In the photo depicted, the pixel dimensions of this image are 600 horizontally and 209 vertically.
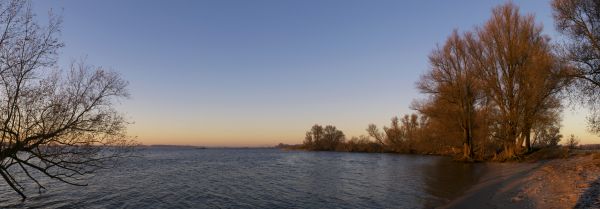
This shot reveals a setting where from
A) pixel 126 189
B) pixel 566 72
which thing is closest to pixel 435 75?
pixel 566 72

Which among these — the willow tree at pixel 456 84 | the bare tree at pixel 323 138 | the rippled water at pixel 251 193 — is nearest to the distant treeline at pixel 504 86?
the willow tree at pixel 456 84

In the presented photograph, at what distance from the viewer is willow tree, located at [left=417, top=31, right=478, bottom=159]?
37.5 m

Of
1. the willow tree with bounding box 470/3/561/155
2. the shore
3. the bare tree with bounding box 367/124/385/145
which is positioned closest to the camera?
the shore

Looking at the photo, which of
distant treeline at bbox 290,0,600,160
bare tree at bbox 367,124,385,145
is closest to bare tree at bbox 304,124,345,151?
bare tree at bbox 367,124,385,145

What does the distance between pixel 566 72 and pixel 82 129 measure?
2368cm

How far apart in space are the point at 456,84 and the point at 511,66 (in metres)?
6.00

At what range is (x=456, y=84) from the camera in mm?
37969

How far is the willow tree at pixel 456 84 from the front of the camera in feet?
123

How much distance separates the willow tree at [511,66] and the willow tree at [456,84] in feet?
6.08

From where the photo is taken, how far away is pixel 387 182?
23.0 m

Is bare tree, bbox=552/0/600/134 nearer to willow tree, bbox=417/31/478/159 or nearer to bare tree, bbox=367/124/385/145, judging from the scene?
willow tree, bbox=417/31/478/159

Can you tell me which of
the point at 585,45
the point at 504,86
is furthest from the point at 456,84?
the point at 585,45

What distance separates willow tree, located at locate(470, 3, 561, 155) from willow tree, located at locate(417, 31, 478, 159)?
1.85m

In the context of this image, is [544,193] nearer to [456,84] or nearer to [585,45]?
[585,45]
